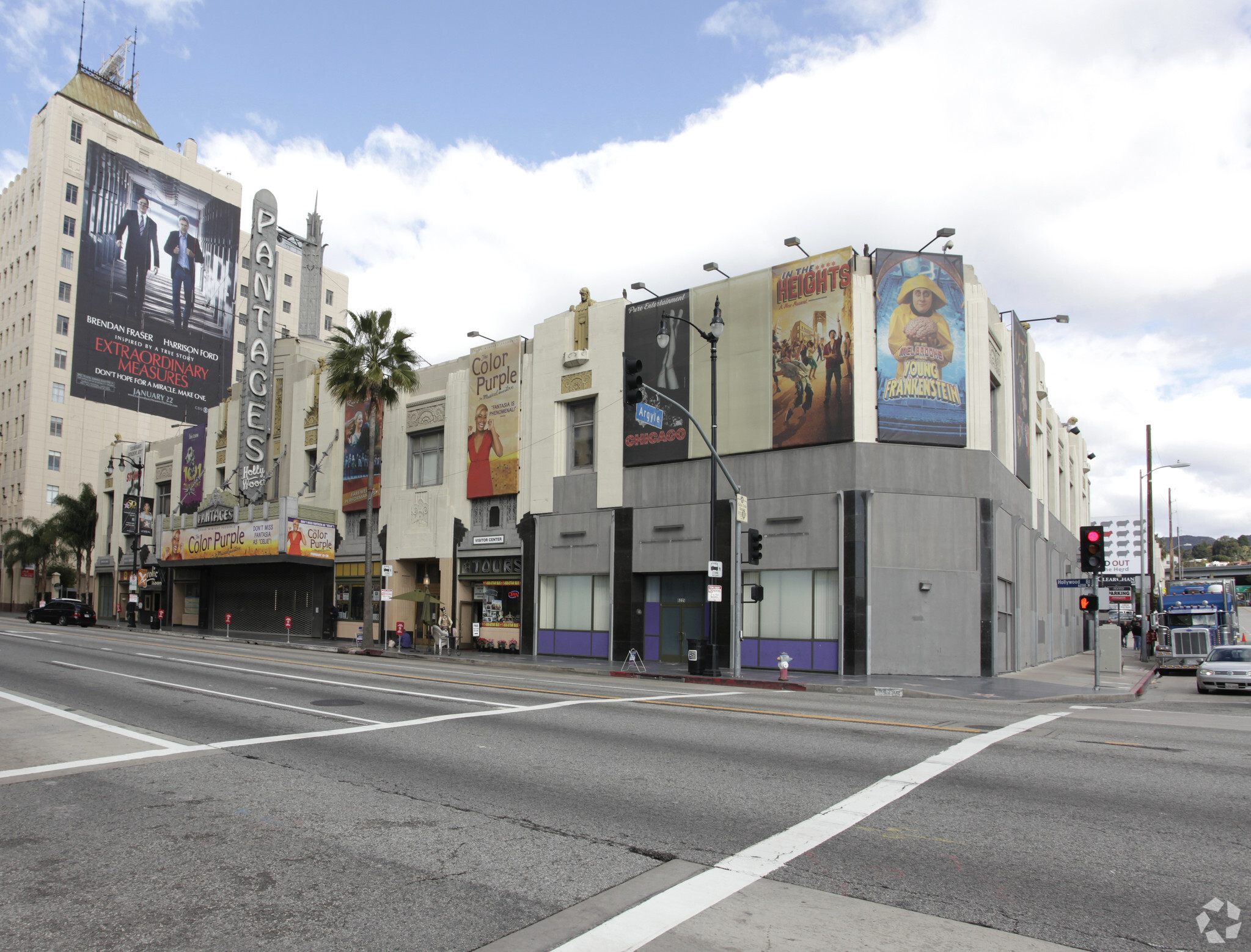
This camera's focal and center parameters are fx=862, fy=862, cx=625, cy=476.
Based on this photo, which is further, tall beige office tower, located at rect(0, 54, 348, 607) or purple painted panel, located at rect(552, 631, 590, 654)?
tall beige office tower, located at rect(0, 54, 348, 607)

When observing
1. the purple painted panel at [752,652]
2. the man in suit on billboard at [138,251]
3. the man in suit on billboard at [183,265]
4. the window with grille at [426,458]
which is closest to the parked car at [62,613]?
the window with grille at [426,458]

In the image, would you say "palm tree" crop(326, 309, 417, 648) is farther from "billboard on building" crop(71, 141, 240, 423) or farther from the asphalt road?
"billboard on building" crop(71, 141, 240, 423)

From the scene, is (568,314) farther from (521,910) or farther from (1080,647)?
(1080,647)

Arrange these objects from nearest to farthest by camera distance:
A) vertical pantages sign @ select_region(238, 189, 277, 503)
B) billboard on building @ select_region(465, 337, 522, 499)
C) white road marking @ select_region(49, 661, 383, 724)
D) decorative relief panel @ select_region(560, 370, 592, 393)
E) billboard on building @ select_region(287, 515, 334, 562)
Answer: white road marking @ select_region(49, 661, 383, 724) < decorative relief panel @ select_region(560, 370, 592, 393) < billboard on building @ select_region(465, 337, 522, 499) < billboard on building @ select_region(287, 515, 334, 562) < vertical pantages sign @ select_region(238, 189, 277, 503)

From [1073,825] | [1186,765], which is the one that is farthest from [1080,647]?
[1073,825]

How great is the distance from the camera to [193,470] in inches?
2137


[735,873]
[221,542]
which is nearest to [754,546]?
[735,873]

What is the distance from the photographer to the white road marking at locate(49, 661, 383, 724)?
12.7 meters

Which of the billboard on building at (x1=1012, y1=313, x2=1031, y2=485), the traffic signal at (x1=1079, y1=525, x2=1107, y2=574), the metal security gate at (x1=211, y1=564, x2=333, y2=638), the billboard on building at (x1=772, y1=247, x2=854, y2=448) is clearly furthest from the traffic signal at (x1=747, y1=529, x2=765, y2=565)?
the metal security gate at (x1=211, y1=564, x2=333, y2=638)

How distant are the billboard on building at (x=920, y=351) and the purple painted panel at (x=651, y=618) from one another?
968 cm

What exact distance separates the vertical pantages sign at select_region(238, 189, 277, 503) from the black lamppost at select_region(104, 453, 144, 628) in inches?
453

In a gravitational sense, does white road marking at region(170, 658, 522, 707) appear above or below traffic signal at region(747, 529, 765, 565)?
below

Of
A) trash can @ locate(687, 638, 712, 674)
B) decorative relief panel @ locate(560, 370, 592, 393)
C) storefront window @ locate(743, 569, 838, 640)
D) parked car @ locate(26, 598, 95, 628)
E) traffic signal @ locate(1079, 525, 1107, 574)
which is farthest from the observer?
parked car @ locate(26, 598, 95, 628)

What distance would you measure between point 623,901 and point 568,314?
1160 inches
